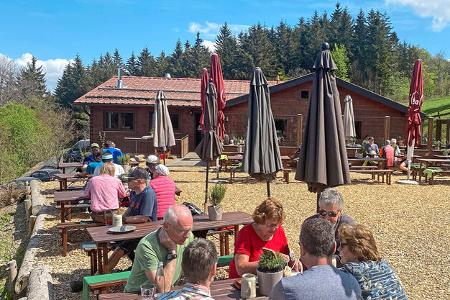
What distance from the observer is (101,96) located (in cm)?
2486

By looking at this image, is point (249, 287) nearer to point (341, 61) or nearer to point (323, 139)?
point (323, 139)

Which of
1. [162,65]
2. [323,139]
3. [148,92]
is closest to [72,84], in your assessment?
[162,65]

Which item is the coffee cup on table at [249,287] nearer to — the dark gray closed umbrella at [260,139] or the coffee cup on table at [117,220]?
the coffee cup on table at [117,220]

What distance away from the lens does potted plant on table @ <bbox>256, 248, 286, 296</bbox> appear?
3.45m

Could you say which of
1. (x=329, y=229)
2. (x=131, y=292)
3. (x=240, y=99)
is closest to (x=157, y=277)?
(x=131, y=292)

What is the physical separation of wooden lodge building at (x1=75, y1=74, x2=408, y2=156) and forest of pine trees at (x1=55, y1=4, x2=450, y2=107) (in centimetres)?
3210

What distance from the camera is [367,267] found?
3.16m

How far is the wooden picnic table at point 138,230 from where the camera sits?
537 cm

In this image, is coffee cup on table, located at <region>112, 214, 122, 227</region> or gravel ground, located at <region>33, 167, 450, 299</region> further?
gravel ground, located at <region>33, 167, 450, 299</region>

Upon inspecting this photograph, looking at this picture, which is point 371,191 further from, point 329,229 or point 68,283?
point 329,229

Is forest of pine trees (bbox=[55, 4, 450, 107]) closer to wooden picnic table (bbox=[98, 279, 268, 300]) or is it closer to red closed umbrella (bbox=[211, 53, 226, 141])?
red closed umbrella (bbox=[211, 53, 226, 141])

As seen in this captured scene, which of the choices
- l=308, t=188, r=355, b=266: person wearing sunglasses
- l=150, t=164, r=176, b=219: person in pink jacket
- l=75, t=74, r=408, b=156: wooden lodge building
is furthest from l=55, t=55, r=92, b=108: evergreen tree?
l=308, t=188, r=355, b=266: person wearing sunglasses

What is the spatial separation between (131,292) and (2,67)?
49.8 meters

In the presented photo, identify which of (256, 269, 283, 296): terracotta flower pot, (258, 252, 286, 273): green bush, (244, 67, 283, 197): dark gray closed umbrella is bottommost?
(256, 269, 283, 296): terracotta flower pot
